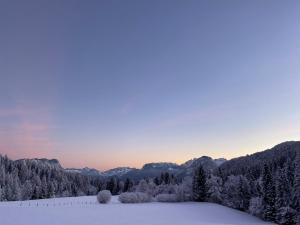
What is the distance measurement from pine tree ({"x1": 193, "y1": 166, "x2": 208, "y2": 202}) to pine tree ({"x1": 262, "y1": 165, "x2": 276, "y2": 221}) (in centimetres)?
2340

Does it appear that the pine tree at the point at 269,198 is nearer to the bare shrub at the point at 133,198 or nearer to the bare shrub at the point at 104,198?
the bare shrub at the point at 133,198

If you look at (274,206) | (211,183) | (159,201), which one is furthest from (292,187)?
(159,201)

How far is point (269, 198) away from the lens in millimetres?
73438

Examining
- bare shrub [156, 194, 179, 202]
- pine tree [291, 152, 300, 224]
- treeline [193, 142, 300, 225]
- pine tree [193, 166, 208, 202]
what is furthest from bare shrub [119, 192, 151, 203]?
pine tree [291, 152, 300, 224]

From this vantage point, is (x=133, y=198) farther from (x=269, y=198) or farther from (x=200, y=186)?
(x=269, y=198)

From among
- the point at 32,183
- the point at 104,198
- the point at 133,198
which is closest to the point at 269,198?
the point at 133,198

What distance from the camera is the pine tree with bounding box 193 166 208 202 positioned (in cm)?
9712

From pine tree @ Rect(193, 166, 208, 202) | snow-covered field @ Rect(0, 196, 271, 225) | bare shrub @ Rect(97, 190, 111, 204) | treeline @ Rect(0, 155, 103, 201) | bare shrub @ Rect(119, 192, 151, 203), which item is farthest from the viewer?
treeline @ Rect(0, 155, 103, 201)

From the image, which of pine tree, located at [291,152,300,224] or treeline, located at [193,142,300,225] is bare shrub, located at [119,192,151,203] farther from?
pine tree, located at [291,152,300,224]

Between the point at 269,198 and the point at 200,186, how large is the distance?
88.8 feet

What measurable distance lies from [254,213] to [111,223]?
3719 centimetres

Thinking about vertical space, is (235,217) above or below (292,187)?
below

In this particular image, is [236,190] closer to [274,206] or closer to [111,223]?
[274,206]

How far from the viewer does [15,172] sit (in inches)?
6255
